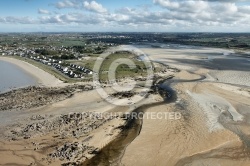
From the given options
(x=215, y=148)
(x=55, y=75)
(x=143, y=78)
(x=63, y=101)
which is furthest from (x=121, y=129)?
(x=55, y=75)

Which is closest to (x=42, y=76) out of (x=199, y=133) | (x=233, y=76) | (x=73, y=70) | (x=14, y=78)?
(x=14, y=78)

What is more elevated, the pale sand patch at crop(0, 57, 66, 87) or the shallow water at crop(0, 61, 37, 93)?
the pale sand patch at crop(0, 57, 66, 87)

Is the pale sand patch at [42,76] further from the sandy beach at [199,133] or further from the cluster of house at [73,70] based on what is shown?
the sandy beach at [199,133]

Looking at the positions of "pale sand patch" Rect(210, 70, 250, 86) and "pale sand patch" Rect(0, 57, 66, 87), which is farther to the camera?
"pale sand patch" Rect(210, 70, 250, 86)

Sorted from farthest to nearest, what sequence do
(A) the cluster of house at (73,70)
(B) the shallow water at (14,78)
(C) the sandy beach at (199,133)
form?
(A) the cluster of house at (73,70) → (B) the shallow water at (14,78) → (C) the sandy beach at (199,133)

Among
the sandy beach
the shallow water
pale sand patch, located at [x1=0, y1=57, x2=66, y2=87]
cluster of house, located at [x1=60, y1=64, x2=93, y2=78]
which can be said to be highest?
cluster of house, located at [x1=60, y1=64, x2=93, y2=78]

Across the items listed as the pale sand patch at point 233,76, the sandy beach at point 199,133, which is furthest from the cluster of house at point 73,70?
the pale sand patch at point 233,76

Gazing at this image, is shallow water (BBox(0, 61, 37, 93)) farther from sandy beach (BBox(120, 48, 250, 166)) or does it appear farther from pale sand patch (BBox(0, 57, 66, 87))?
sandy beach (BBox(120, 48, 250, 166))

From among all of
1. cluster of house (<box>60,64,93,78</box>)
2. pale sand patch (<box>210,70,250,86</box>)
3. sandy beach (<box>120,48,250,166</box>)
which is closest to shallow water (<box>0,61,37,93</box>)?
cluster of house (<box>60,64,93,78</box>)
